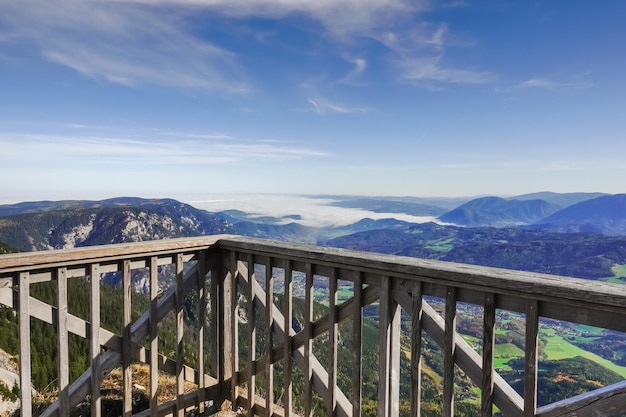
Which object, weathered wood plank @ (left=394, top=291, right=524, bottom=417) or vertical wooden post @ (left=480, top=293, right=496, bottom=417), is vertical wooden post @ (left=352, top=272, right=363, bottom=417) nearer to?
weathered wood plank @ (left=394, top=291, right=524, bottom=417)

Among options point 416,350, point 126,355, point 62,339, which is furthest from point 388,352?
point 62,339

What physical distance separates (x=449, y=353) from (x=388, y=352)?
15.8 inches

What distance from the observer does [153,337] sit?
3.11 m

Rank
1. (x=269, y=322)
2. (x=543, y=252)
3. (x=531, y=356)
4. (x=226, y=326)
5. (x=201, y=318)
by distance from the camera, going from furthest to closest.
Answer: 1. (x=543, y=252)
2. (x=226, y=326)
3. (x=201, y=318)
4. (x=269, y=322)
5. (x=531, y=356)

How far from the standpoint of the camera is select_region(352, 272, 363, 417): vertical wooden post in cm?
249

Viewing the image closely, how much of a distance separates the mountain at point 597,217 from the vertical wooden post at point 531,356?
13976cm

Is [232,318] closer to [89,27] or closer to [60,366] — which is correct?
[60,366]

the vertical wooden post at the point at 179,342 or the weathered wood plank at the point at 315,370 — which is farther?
the vertical wooden post at the point at 179,342

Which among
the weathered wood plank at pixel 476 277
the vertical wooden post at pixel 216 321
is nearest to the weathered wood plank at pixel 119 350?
the vertical wooden post at pixel 216 321

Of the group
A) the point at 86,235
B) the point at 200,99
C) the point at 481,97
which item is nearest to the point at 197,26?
the point at 200,99

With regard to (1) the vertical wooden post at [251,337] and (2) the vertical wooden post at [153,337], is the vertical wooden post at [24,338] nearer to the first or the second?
(2) the vertical wooden post at [153,337]

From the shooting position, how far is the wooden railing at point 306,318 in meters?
1.83

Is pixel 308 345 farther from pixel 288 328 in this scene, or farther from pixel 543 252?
pixel 543 252

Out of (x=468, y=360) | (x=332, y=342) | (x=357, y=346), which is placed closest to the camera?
(x=468, y=360)
